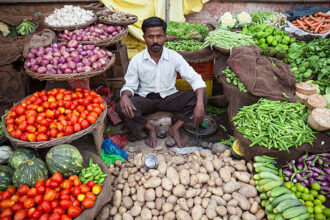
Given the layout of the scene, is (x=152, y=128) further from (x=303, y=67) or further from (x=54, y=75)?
(x=303, y=67)

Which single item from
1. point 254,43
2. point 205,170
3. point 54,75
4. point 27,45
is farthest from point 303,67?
point 27,45

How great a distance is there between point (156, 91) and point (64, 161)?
1.80 metres

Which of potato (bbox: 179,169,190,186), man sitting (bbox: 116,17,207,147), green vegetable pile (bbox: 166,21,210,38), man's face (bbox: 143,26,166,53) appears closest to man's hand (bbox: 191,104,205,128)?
man sitting (bbox: 116,17,207,147)

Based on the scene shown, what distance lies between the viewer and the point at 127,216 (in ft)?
7.89

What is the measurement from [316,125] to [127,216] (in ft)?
8.48

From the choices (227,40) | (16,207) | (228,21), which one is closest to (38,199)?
(16,207)

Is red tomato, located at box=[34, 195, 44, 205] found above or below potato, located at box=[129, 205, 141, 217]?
above

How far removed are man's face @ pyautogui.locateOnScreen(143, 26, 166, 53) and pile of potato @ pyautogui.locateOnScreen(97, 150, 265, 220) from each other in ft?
5.34

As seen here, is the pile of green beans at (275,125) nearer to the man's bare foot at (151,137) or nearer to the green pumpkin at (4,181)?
the man's bare foot at (151,137)

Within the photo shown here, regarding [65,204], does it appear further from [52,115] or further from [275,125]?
[275,125]

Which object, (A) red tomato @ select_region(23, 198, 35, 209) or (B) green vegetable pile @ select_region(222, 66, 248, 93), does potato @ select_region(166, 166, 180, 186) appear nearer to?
(A) red tomato @ select_region(23, 198, 35, 209)

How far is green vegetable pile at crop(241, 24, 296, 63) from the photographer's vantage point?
13.9 feet

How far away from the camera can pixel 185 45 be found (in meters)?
4.55

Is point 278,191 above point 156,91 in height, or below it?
below
